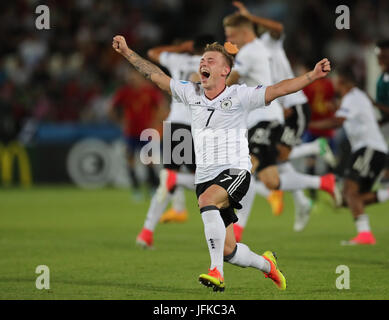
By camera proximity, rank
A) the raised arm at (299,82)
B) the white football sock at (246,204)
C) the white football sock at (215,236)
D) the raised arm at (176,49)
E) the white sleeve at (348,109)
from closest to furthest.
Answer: the raised arm at (299,82) < the white football sock at (215,236) < the white football sock at (246,204) < the raised arm at (176,49) < the white sleeve at (348,109)

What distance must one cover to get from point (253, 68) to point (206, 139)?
3074 mm

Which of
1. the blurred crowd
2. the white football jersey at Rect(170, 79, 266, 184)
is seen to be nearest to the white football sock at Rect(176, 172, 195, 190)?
the white football jersey at Rect(170, 79, 266, 184)

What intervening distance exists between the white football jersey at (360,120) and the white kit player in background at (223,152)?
3.70 m

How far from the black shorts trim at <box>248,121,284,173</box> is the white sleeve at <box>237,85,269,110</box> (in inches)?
125

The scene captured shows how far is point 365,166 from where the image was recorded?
1060cm

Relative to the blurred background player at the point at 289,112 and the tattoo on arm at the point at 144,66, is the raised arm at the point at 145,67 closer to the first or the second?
the tattoo on arm at the point at 144,66

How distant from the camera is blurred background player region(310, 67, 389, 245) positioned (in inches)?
412

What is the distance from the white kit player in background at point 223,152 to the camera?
22.2 ft

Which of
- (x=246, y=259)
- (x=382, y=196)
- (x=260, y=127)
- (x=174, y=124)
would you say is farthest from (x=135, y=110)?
(x=246, y=259)

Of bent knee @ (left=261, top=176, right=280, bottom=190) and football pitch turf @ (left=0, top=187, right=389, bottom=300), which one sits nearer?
football pitch turf @ (left=0, top=187, right=389, bottom=300)

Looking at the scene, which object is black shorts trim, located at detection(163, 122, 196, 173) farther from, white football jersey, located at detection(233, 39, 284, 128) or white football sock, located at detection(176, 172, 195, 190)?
white football jersey, located at detection(233, 39, 284, 128)

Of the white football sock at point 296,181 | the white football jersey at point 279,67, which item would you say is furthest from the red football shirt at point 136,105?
the white football sock at point 296,181
